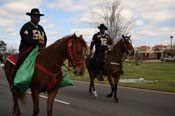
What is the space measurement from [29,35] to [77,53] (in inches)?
61.5

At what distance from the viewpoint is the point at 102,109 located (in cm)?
1189

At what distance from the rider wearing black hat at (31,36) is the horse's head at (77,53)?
1.24 meters

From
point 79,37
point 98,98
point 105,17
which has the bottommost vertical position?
point 98,98

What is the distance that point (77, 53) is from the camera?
7824 mm

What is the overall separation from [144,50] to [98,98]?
471ft

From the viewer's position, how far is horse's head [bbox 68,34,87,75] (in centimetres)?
778

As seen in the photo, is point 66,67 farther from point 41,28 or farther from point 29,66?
point 41,28

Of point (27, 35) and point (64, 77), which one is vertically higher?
point (27, 35)

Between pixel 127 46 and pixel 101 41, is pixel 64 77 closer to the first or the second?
pixel 127 46

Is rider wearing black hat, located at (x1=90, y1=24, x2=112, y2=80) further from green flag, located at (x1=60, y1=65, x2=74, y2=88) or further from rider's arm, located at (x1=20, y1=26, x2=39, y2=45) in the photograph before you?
rider's arm, located at (x1=20, y1=26, x2=39, y2=45)

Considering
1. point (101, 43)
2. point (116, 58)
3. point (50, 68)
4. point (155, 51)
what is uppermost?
point (155, 51)

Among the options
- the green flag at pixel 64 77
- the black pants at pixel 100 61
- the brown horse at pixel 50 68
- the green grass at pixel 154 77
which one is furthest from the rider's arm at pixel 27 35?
the green grass at pixel 154 77

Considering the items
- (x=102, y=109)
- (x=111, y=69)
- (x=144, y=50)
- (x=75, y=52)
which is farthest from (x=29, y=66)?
(x=144, y=50)

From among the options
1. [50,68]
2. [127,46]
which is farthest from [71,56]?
[127,46]
